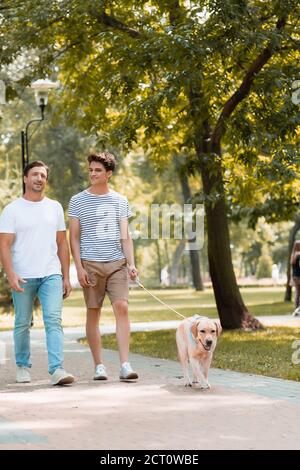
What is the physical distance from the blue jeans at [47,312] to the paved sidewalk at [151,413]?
329 mm

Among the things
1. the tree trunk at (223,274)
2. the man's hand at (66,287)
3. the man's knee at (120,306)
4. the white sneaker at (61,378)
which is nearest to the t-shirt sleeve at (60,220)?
the man's hand at (66,287)

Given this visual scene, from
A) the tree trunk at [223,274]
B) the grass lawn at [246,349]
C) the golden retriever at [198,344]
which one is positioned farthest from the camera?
the tree trunk at [223,274]

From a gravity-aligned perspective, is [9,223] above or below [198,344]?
above

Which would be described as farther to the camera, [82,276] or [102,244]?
[102,244]

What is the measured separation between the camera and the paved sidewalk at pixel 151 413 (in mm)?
6305

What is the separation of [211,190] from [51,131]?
117 ft

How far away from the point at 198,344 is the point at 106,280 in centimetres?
134

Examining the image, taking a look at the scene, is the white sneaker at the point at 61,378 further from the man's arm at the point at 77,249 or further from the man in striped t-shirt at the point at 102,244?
the man's arm at the point at 77,249

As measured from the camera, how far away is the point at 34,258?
9.49 metres

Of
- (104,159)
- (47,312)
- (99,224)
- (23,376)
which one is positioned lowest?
(23,376)

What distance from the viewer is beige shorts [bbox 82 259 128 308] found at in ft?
31.9

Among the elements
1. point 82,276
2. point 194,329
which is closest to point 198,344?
point 194,329

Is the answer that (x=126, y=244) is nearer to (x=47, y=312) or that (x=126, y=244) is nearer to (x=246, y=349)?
(x=47, y=312)

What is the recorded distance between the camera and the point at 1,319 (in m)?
24.9
